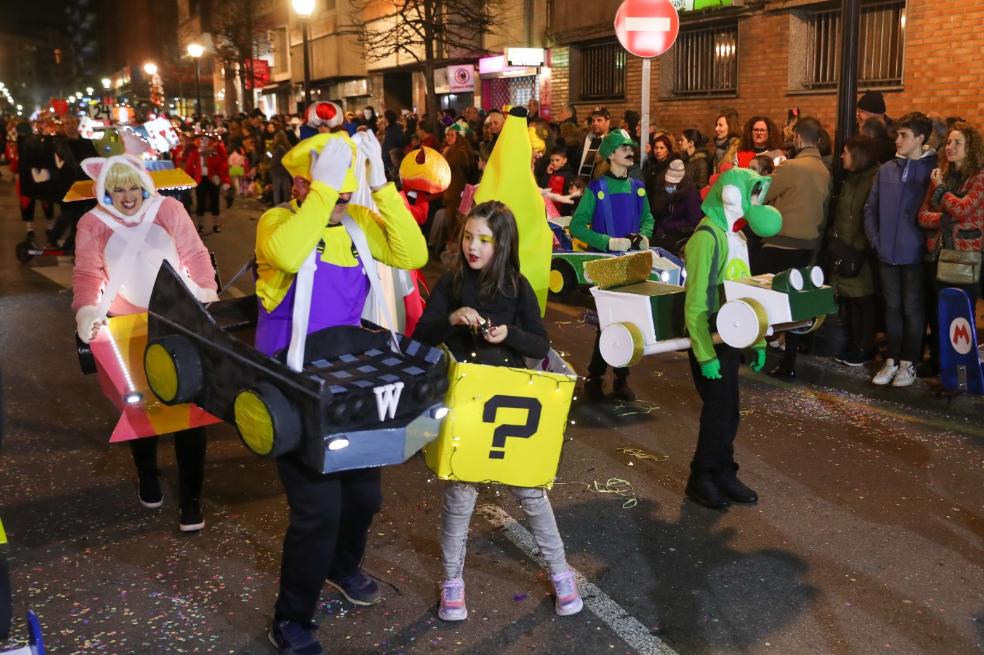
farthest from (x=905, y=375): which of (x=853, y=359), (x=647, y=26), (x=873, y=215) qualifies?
(x=647, y=26)

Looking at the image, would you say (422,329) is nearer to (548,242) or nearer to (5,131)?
(548,242)

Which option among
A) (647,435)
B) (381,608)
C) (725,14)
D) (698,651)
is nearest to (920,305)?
(647,435)

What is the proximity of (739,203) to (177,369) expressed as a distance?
282cm

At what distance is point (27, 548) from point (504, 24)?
68.6 feet

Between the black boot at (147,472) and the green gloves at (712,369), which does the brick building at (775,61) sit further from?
the black boot at (147,472)

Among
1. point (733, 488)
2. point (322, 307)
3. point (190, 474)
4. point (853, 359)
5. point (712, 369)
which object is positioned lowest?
point (733, 488)

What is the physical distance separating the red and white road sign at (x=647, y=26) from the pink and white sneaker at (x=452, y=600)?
829 centimetres

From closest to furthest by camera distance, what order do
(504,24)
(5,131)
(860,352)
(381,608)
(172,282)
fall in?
(172,282)
(381,608)
(860,352)
(504,24)
(5,131)

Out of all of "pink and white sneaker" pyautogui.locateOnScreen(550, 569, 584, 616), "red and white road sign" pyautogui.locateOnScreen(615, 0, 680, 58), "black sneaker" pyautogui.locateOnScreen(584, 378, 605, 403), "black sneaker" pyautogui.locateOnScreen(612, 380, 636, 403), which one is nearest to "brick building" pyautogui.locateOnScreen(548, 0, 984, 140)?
"red and white road sign" pyautogui.locateOnScreen(615, 0, 680, 58)

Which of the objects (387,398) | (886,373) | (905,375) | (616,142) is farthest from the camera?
A: (886,373)

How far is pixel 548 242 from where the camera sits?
5418 millimetres

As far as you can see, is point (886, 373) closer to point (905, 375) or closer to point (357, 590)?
point (905, 375)

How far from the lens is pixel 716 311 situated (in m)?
5.00

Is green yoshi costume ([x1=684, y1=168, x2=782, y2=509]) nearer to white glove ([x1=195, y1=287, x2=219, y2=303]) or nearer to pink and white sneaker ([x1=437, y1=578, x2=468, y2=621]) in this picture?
pink and white sneaker ([x1=437, y1=578, x2=468, y2=621])
